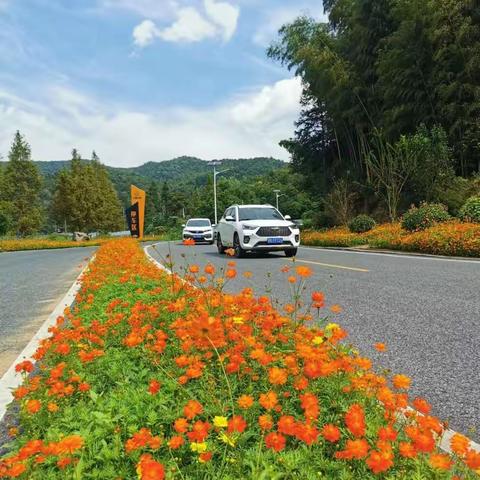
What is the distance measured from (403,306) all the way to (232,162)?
116107mm

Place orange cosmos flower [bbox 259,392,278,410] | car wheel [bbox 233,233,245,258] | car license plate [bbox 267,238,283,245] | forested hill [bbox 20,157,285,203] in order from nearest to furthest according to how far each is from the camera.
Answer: orange cosmos flower [bbox 259,392,278,410] → car license plate [bbox 267,238,283,245] → car wheel [bbox 233,233,245,258] → forested hill [bbox 20,157,285,203]

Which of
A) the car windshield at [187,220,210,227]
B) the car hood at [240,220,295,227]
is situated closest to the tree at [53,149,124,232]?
the car windshield at [187,220,210,227]

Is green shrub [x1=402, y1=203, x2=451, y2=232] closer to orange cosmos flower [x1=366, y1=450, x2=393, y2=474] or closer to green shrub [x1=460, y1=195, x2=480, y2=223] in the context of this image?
green shrub [x1=460, y1=195, x2=480, y2=223]

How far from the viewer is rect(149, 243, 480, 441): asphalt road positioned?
2943 mm

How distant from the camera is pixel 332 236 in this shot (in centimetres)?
2014

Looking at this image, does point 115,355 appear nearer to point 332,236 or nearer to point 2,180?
point 332,236

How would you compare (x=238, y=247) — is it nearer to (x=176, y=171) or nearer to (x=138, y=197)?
(x=138, y=197)

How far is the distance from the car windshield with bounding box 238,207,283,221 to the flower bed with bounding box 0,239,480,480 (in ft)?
35.3

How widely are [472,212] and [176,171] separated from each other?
124m

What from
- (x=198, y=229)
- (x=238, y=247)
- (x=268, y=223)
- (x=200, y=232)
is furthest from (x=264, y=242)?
(x=198, y=229)

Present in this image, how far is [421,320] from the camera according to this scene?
4809 mm

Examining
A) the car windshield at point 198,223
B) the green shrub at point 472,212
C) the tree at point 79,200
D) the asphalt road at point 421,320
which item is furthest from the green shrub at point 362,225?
the tree at point 79,200

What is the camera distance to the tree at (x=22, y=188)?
5441 cm

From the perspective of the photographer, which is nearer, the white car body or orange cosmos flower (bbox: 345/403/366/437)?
orange cosmos flower (bbox: 345/403/366/437)
